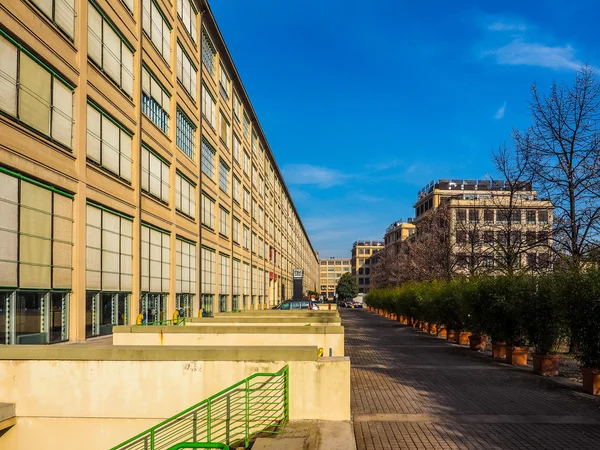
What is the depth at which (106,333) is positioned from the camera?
19.8m

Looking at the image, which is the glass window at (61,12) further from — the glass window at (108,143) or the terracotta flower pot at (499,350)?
the terracotta flower pot at (499,350)

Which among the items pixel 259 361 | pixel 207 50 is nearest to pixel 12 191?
pixel 259 361

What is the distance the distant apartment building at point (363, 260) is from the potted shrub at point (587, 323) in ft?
557

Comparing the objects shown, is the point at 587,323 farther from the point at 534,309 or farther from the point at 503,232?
the point at 503,232

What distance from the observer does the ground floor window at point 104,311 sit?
1848 cm

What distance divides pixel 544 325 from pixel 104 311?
14526mm

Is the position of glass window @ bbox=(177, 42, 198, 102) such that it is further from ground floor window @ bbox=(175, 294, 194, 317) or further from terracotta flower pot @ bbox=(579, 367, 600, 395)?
terracotta flower pot @ bbox=(579, 367, 600, 395)

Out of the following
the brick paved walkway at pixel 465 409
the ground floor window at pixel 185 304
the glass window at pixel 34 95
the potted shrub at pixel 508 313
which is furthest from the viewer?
the ground floor window at pixel 185 304

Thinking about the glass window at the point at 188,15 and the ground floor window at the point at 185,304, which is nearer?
the ground floor window at the point at 185,304

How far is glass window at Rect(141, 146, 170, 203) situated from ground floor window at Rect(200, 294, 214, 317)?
31.2 feet

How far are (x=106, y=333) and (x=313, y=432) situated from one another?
1373 cm

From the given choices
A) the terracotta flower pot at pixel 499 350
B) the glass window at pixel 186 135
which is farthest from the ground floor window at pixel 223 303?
the terracotta flower pot at pixel 499 350

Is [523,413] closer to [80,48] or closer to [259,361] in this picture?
[259,361]

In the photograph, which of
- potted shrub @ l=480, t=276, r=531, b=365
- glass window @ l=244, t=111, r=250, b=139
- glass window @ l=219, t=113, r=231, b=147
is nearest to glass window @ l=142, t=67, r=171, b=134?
glass window @ l=219, t=113, r=231, b=147
